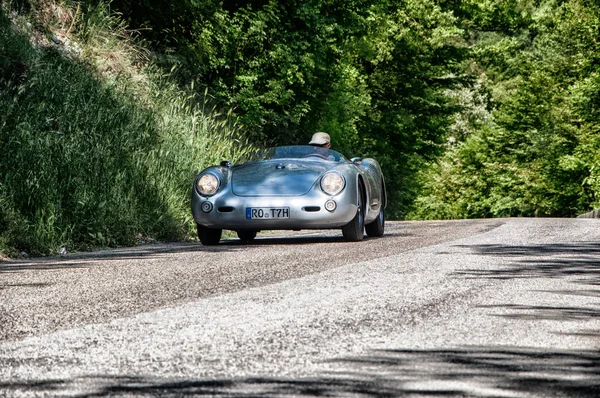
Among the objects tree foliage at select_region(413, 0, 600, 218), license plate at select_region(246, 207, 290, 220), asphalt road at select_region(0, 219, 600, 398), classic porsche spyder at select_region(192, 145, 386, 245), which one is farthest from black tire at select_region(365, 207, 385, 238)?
tree foliage at select_region(413, 0, 600, 218)

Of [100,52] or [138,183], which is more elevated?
[100,52]

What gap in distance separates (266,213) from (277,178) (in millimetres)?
501

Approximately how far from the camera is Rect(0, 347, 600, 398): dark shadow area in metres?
3.59

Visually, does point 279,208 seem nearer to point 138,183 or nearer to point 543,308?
point 138,183

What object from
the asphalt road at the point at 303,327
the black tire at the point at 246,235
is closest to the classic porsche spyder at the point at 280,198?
the black tire at the point at 246,235

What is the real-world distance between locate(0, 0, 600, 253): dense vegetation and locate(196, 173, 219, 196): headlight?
42.0 inches

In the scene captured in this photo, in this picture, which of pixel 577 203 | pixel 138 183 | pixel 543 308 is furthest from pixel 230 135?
pixel 577 203

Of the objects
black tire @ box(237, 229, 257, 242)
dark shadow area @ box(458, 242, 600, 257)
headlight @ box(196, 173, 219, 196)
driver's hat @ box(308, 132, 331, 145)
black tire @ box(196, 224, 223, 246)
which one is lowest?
black tire @ box(237, 229, 257, 242)

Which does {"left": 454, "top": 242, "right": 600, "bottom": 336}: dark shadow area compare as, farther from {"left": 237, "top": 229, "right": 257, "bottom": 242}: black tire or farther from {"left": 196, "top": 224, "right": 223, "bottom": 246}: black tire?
{"left": 237, "top": 229, "right": 257, "bottom": 242}: black tire

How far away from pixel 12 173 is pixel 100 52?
6.48 metres

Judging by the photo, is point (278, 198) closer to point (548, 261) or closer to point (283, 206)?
point (283, 206)

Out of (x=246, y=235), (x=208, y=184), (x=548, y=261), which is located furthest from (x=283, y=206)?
(x=548, y=261)

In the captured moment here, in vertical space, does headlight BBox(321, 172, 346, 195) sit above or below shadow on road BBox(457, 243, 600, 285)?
above

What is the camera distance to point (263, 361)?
4199 millimetres
